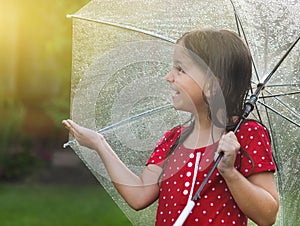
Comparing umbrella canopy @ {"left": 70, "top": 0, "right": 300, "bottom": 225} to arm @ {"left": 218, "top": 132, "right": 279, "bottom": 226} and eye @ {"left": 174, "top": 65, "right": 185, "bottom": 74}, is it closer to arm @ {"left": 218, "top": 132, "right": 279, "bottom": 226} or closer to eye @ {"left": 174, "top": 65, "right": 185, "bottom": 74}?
eye @ {"left": 174, "top": 65, "right": 185, "bottom": 74}

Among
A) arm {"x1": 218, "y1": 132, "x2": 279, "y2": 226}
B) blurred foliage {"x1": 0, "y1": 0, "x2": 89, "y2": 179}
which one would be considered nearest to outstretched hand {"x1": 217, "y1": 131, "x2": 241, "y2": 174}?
arm {"x1": 218, "y1": 132, "x2": 279, "y2": 226}

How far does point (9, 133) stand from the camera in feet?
33.1

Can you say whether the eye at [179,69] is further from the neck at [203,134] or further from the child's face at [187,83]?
the neck at [203,134]

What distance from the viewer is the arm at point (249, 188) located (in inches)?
99.8

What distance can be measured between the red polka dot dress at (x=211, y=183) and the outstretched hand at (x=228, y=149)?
4.5 inches

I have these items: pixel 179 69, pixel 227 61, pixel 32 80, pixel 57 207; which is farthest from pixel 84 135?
pixel 32 80

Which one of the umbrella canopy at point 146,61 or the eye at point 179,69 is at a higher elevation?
the eye at point 179,69

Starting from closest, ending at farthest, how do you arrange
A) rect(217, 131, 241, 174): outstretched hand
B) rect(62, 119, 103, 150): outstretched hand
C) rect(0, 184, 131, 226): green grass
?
1. rect(217, 131, 241, 174): outstretched hand
2. rect(62, 119, 103, 150): outstretched hand
3. rect(0, 184, 131, 226): green grass

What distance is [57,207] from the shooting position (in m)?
8.91

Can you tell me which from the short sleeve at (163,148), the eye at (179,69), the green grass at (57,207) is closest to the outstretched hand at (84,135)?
the short sleeve at (163,148)

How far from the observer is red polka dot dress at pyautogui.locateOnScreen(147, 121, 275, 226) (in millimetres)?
2666

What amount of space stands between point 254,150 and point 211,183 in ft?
0.52

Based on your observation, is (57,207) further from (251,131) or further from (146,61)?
(251,131)

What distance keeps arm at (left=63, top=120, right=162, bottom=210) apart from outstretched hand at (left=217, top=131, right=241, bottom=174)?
1.15 feet
